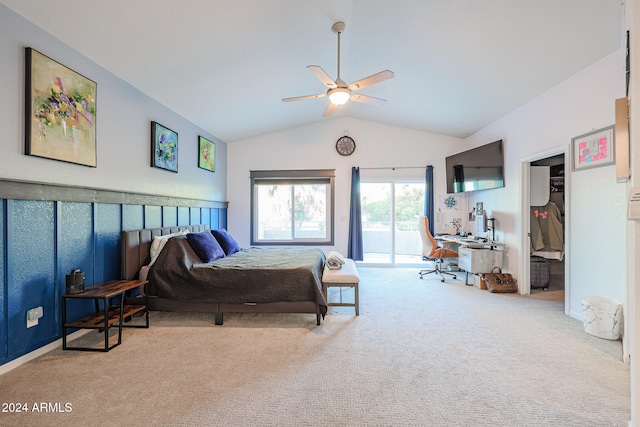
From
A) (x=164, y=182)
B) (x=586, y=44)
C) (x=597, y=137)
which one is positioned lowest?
(x=164, y=182)

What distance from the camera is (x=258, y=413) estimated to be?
→ 5.37ft

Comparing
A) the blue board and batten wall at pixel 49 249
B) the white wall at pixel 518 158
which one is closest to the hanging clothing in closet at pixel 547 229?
the white wall at pixel 518 158

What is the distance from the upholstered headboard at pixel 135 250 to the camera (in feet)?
9.93

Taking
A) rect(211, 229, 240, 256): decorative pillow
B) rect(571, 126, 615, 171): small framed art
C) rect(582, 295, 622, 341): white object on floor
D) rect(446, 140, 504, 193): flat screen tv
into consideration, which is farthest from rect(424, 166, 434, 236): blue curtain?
rect(211, 229, 240, 256): decorative pillow

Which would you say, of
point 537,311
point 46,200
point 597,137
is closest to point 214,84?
point 46,200

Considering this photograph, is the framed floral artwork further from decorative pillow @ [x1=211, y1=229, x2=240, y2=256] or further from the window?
the window

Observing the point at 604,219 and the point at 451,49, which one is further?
the point at 451,49

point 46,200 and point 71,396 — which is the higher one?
point 46,200

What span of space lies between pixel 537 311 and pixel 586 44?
Answer: 2.90 meters

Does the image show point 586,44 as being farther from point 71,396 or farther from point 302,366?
point 71,396

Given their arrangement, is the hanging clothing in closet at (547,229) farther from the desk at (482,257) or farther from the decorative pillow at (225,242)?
the decorative pillow at (225,242)

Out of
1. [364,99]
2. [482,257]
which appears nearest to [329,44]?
[364,99]

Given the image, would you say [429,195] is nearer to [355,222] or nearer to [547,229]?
[355,222]

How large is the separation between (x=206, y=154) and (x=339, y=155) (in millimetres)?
2643
